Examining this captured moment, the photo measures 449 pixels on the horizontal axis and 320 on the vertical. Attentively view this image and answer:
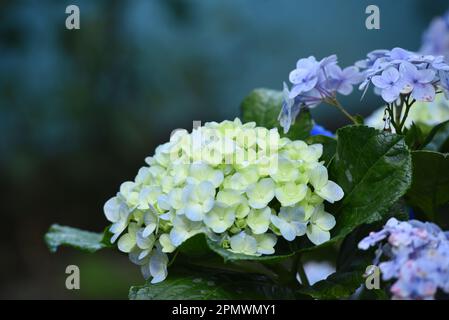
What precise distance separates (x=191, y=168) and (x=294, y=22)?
7.55 ft

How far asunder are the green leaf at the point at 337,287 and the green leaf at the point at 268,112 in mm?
240

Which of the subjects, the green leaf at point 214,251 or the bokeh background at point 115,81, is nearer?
the green leaf at point 214,251

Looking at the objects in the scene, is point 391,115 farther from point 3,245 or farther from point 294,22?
point 3,245

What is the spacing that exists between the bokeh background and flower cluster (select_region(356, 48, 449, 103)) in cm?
201

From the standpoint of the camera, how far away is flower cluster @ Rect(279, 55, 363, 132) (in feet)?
2.62

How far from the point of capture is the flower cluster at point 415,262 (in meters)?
0.56

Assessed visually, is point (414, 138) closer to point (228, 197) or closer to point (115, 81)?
point (228, 197)

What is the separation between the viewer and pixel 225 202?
69 centimetres

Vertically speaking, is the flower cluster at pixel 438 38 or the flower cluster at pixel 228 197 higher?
the flower cluster at pixel 438 38

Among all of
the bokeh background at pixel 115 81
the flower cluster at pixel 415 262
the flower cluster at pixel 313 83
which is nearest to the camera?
the flower cluster at pixel 415 262

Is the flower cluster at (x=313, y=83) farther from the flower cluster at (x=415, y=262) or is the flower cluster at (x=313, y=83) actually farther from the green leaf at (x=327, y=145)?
the flower cluster at (x=415, y=262)

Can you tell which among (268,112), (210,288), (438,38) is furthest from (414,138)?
(438,38)

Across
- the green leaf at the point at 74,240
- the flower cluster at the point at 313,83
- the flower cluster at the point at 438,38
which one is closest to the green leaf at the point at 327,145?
the flower cluster at the point at 313,83

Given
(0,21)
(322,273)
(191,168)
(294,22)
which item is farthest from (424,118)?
(0,21)
